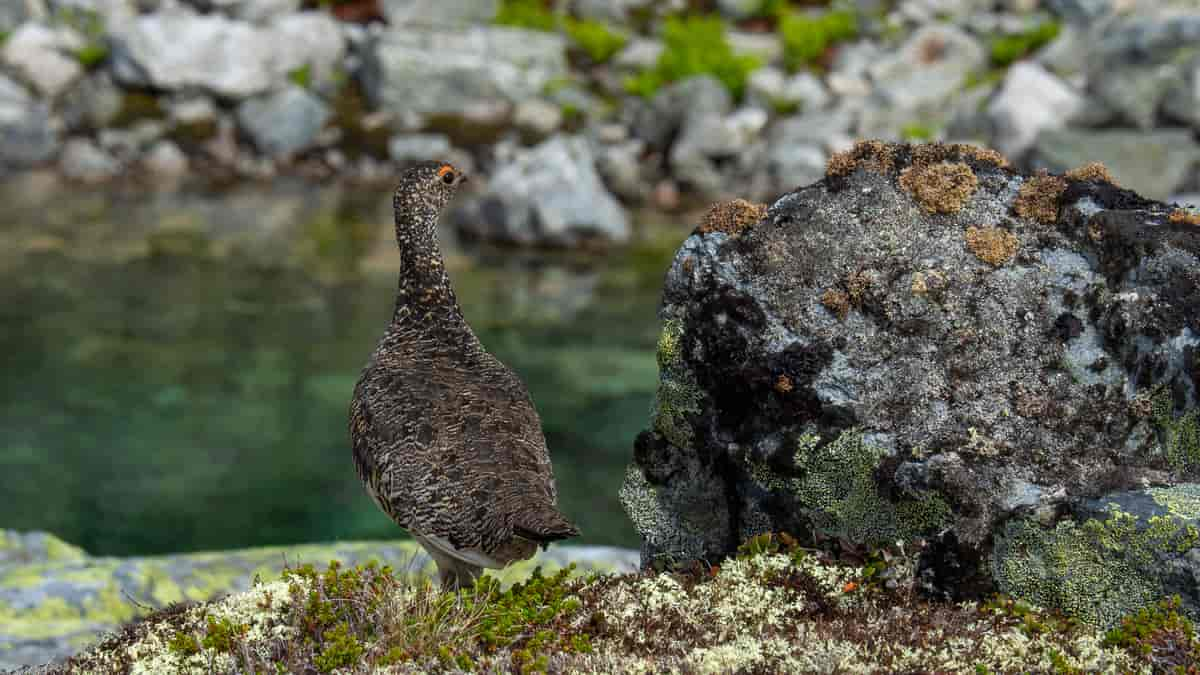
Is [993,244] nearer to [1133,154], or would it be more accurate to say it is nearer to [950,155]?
[950,155]

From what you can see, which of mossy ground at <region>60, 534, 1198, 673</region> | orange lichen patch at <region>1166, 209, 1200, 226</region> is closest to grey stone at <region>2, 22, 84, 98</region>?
mossy ground at <region>60, 534, 1198, 673</region>

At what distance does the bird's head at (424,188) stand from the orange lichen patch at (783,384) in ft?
9.85

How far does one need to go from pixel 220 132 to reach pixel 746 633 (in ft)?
82.4

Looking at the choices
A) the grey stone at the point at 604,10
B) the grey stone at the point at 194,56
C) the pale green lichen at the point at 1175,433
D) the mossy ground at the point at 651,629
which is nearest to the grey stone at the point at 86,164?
the grey stone at the point at 194,56

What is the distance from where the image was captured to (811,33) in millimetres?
30250

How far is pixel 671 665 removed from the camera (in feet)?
16.6

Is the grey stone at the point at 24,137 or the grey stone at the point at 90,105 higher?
the grey stone at the point at 90,105

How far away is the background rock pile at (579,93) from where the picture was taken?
2569 centimetres

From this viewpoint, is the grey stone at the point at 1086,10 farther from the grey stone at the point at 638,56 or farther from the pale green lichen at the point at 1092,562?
the pale green lichen at the point at 1092,562

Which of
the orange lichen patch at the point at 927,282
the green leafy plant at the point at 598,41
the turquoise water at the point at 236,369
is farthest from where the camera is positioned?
the green leafy plant at the point at 598,41

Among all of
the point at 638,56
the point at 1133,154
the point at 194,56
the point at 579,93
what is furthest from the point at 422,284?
the point at 638,56

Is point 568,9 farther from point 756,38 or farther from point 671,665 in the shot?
point 671,665

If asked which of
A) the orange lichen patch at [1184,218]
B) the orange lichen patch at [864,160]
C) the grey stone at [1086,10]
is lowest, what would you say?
the orange lichen patch at [1184,218]

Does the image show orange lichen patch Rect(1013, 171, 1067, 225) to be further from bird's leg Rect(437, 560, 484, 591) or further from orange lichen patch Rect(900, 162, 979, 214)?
bird's leg Rect(437, 560, 484, 591)
